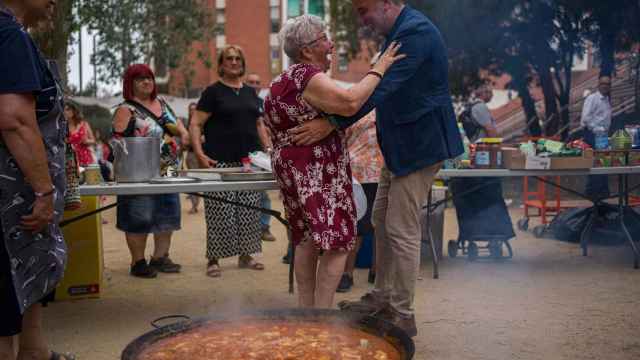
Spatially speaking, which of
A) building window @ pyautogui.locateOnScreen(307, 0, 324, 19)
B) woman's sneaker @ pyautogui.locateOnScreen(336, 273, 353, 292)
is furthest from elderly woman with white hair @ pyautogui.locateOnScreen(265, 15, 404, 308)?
building window @ pyautogui.locateOnScreen(307, 0, 324, 19)

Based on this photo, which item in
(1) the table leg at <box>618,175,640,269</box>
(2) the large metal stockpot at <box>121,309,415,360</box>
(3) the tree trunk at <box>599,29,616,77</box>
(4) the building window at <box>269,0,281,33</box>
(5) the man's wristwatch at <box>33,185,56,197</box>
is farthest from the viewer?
(4) the building window at <box>269,0,281,33</box>

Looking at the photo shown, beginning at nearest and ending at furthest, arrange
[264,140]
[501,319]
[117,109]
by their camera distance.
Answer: [501,319]
[117,109]
[264,140]

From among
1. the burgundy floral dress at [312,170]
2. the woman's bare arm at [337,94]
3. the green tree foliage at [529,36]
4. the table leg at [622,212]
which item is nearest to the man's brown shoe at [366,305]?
the burgundy floral dress at [312,170]

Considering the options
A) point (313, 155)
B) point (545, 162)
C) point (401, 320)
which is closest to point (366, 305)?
point (401, 320)

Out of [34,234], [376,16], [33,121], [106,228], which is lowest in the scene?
[106,228]

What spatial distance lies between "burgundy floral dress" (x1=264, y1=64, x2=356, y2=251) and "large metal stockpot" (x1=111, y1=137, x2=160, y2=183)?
40.3 inches

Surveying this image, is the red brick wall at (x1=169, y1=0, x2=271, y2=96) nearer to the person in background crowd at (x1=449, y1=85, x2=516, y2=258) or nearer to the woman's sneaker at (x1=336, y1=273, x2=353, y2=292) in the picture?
the person in background crowd at (x1=449, y1=85, x2=516, y2=258)

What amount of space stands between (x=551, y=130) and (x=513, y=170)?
540 inches

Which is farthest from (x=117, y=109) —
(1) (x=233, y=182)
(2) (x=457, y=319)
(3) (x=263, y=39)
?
(3) (x=263, y=39)

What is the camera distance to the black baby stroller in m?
6.40

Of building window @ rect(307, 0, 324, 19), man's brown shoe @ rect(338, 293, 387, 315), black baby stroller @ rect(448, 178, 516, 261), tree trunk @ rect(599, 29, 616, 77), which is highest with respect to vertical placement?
building window @ rect(307, 0, 324, 19)

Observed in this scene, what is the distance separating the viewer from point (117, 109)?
5.25 m

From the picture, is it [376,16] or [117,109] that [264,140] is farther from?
[376,16]

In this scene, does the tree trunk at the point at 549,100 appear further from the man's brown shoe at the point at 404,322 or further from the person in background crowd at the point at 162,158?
the man's brown shoe at the point at 404,322
